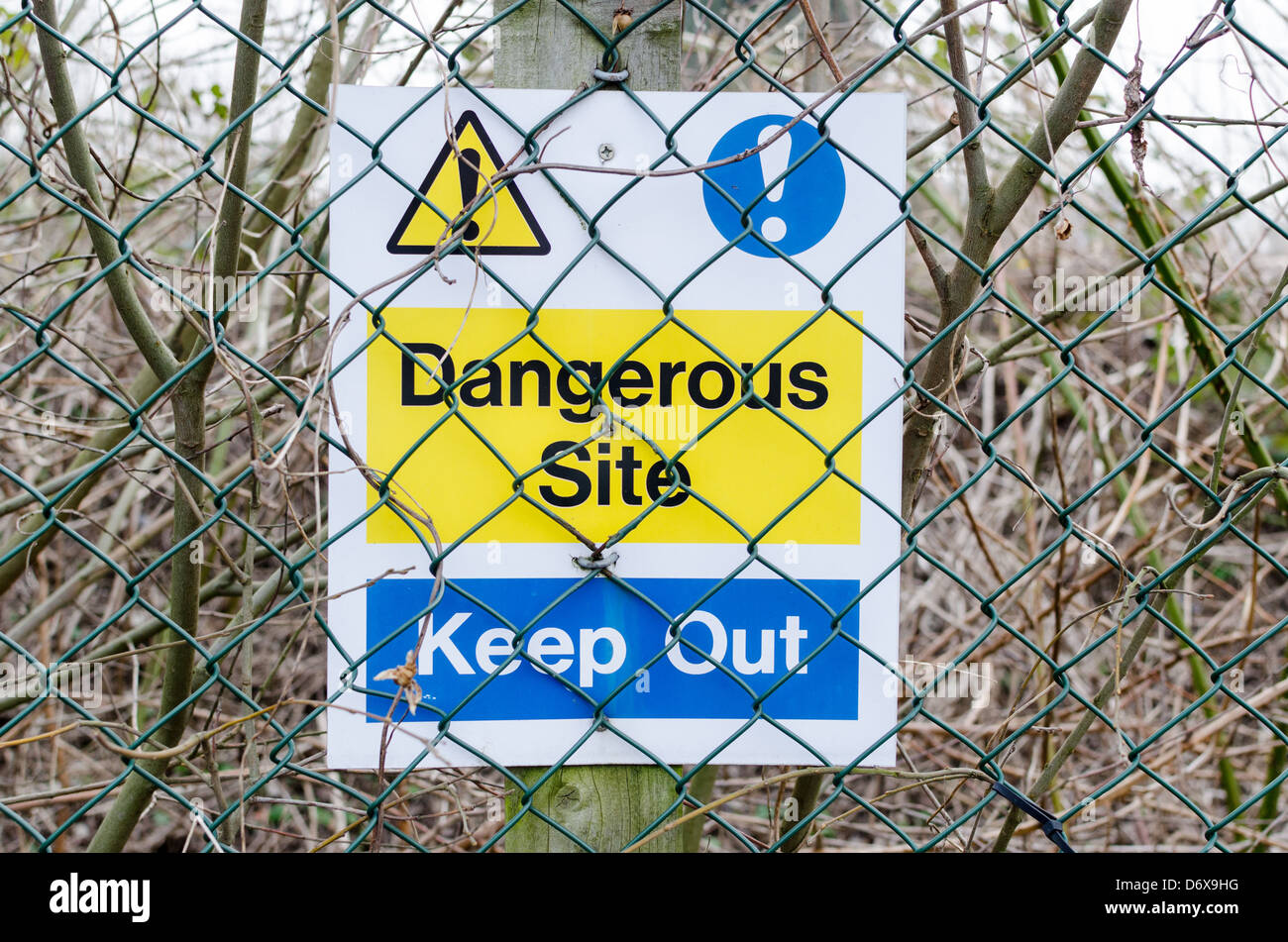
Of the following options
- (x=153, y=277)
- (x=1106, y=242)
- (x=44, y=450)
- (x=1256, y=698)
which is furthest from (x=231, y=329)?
(x=1106, y=242)

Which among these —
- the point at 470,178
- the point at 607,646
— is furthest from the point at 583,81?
the point at 607,646

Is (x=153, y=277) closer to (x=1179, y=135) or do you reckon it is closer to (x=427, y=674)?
(x=427, y=674)

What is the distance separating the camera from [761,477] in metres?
1.28

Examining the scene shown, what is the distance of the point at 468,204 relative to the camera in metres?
1.23

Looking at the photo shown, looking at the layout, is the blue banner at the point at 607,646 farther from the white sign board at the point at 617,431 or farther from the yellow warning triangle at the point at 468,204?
the yellow warning triangle at the point at 468,204

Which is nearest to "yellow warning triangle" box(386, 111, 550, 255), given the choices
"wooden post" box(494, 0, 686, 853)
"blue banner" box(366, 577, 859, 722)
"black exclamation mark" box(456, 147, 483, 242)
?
"black exclamation mark" box(456, 147, 483, 242)

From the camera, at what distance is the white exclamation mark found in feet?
4.16

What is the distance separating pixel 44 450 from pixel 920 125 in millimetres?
3592

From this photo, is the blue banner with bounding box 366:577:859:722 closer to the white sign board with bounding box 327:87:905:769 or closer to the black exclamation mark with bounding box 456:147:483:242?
the white sign board with bounding box 327:87:905:769

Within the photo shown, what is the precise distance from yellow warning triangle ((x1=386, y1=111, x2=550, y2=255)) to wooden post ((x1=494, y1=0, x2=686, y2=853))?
10 centimetres

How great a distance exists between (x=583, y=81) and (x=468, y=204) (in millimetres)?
224

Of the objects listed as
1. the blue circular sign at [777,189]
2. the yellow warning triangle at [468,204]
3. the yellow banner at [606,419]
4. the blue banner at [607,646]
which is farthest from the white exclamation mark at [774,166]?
the blue banner at [607,646]

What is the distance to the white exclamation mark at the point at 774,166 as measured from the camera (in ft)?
4.16

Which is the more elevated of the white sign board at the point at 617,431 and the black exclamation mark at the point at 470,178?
the black exclamation mark at the point at 470,178
